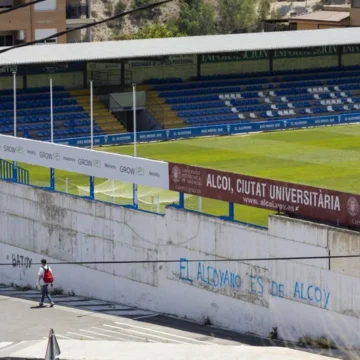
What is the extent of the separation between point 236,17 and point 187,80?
228ft

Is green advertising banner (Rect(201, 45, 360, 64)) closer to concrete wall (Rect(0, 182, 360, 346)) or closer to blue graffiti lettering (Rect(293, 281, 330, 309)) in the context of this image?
concrete wall (Rect(0, 182, 360, 346))

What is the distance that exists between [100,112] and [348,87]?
15.1 meters

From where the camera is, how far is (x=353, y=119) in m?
61.2

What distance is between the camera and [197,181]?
104ft

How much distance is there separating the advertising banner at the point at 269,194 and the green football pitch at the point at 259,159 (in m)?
3.84

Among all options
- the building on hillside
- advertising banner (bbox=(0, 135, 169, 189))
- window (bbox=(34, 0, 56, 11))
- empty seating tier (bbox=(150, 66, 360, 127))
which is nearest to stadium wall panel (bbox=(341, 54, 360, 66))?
empty seating tier (bbox=(150, 66, 360, 127))

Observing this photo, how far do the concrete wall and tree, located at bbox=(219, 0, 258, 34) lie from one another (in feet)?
307

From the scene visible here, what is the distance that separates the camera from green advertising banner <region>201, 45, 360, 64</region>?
64.4 metres

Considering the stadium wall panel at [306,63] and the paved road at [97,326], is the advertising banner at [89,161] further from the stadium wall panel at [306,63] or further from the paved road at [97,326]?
the stadium wall panel at [306,63]

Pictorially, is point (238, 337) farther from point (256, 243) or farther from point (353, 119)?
point (353, 119)

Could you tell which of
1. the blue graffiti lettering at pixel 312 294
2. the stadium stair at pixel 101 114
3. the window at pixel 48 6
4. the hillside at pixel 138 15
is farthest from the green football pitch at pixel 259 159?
the hillside at pixel 138 15

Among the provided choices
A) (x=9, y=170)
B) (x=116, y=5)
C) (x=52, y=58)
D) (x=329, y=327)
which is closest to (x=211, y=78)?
(x=52, y=58)

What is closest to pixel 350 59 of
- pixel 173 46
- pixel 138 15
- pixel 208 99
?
pixel 208 99

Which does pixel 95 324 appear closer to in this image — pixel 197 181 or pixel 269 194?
pixel 197 181
